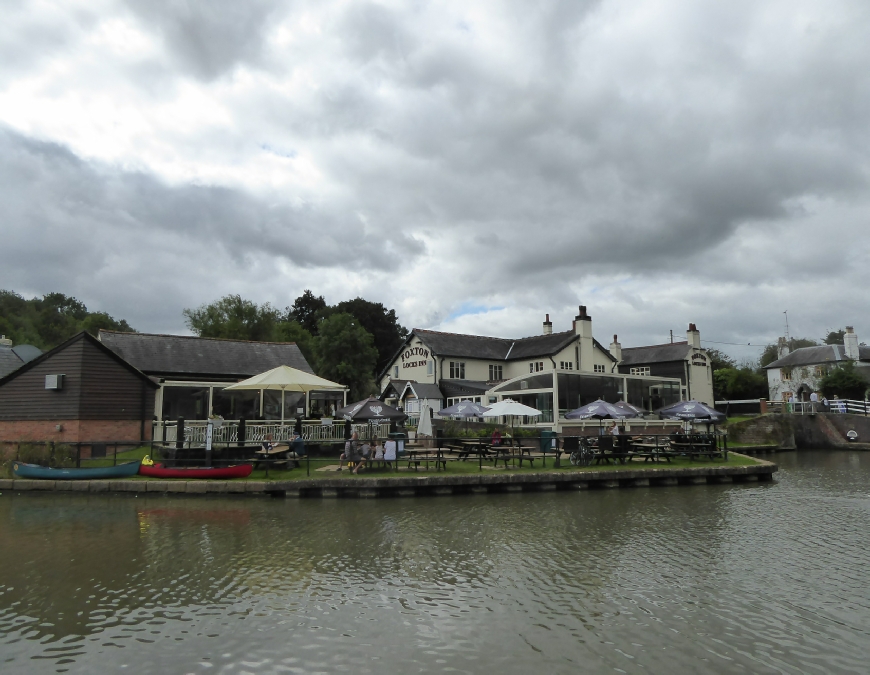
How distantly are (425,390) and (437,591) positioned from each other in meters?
30.9

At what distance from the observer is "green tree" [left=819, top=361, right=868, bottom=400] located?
153 ft

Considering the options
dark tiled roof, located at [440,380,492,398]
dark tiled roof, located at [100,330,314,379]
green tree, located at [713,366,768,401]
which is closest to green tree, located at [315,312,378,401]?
dark tiled roof, located at [440,380,492,398]

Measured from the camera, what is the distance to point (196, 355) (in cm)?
3058

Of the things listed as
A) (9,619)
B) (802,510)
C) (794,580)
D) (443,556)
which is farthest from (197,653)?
(802,510)

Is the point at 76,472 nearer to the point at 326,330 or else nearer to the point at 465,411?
the point at 465,411

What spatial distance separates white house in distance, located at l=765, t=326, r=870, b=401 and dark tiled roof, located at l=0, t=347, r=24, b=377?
57557 mm

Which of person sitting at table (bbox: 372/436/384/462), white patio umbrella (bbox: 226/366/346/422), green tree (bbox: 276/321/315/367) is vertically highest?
green tree (bbox: 276/321/315/367)

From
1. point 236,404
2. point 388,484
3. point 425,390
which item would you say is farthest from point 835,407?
point 236,404

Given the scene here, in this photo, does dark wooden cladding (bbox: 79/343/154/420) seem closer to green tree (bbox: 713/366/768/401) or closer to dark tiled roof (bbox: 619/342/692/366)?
dark tiled roof (bbox: 619/342/692/366)

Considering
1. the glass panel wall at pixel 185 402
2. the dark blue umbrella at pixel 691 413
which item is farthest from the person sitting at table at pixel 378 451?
the dark blue umbrella at pixel 691 413

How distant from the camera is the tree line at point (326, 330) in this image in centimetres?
5066

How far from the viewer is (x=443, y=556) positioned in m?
11.0

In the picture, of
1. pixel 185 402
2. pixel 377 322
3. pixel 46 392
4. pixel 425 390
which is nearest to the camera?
pixel 46 392

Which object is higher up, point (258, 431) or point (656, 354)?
point (656, 354)
